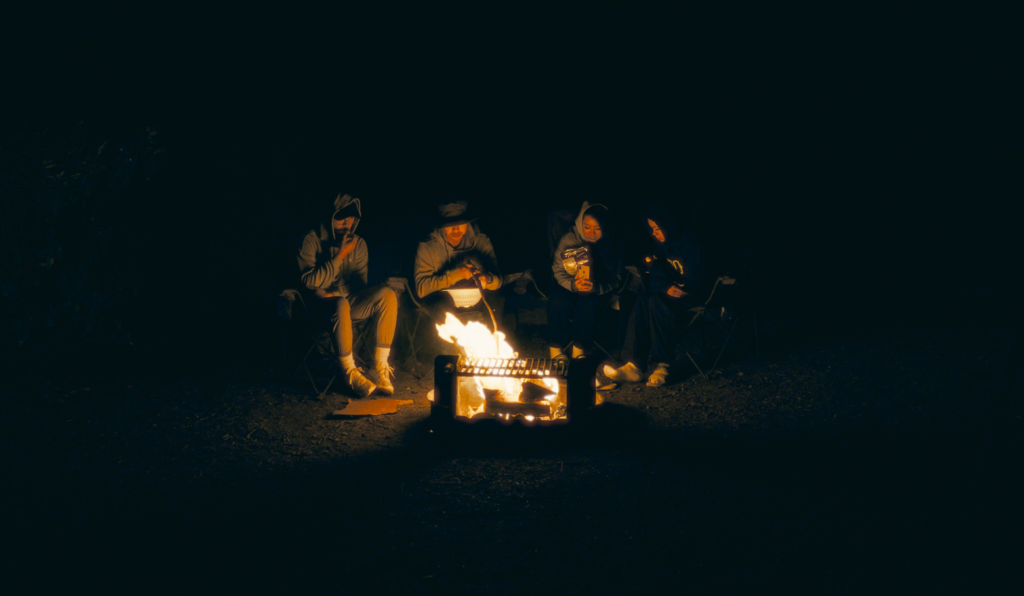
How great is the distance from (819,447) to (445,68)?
5.39m

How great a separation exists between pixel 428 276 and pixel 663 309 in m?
1.86

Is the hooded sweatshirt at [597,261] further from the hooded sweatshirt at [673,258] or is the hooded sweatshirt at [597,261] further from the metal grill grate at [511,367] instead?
the metal grill grate at [511,367]

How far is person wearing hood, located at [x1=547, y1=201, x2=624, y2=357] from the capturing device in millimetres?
4898

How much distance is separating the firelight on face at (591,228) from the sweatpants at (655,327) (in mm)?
634

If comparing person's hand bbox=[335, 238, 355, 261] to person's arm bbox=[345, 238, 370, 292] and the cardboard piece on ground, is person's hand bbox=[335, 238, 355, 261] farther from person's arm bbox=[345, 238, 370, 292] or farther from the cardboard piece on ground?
the cardboard piece on ground

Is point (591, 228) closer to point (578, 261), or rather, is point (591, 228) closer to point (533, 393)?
point (578, 261)

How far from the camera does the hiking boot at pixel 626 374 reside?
15.8 ft

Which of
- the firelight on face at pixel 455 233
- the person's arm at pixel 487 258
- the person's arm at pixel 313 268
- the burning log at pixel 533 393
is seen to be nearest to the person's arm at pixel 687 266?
the person's arm at pixel 487 258

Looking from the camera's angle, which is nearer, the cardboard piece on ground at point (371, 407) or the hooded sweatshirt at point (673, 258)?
the cardboard piece on ground at point (371, 407)

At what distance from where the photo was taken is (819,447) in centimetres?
338

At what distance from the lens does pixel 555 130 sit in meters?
6.77

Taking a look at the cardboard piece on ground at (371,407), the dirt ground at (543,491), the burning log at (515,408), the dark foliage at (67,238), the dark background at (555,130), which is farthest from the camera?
the dark background at (555,130)

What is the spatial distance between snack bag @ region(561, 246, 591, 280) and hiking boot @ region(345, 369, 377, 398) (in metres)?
1.82

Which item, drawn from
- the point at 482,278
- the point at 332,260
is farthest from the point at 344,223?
the point at 482,278
